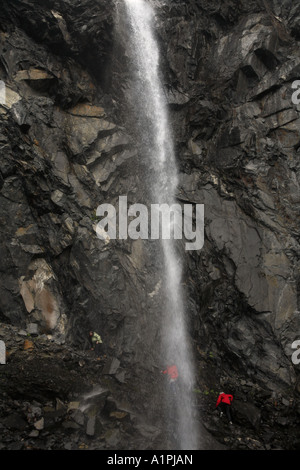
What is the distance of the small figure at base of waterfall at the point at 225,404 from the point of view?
1104 centimetres

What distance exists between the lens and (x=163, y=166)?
647 inches

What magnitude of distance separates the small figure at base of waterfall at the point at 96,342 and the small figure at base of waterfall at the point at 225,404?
4610 millimetres

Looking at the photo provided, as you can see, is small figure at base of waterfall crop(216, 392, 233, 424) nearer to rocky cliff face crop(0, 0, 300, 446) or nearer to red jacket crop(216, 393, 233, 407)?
red jacket crop(216, 393, 233, 407)

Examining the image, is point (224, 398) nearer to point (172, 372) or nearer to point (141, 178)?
point (172, 372)

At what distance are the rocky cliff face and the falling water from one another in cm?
49

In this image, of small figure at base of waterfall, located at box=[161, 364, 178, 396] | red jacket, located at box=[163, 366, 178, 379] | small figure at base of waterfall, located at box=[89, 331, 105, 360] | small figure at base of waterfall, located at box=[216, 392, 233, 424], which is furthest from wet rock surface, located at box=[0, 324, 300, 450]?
red jacket, located at box=[163, 366, 178, 379]

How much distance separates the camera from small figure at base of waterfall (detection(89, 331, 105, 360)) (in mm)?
12094

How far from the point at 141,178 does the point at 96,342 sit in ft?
26.2

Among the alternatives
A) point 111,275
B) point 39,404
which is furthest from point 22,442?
point 111,275

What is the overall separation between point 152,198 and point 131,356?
7.44 metres

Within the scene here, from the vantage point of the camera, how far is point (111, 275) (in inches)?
513

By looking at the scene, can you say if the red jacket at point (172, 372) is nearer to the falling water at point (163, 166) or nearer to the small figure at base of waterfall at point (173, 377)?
the small figure at base of waterfall at point (173, 377)

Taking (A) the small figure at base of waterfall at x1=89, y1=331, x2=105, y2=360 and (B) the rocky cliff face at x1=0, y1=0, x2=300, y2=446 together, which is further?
(B) the rocky cliff face at x1=0, y1=0, x2=300, y2=446

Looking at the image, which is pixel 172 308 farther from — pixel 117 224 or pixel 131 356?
pixel 117 224
